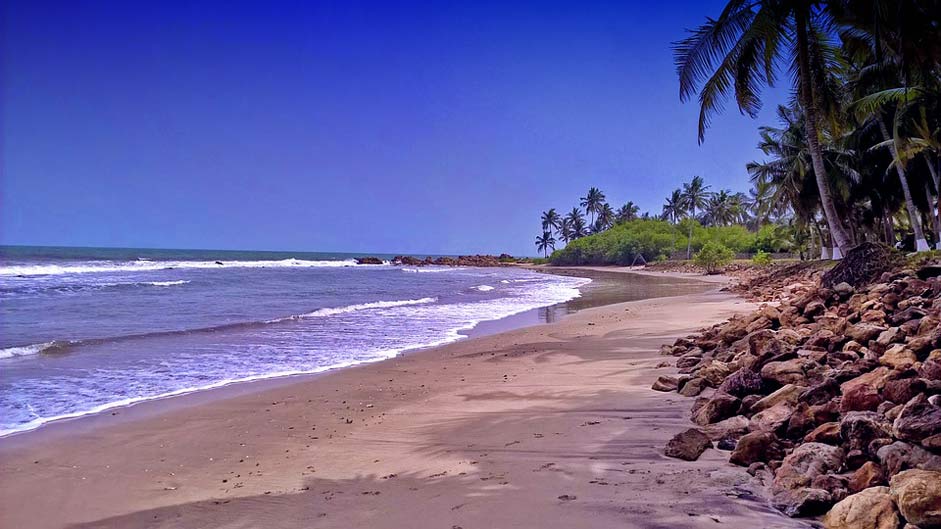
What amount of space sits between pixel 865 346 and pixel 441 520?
523 cm

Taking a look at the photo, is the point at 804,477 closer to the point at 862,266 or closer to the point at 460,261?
the point at 862,266

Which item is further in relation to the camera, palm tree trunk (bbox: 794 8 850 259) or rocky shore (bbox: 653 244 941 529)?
palm tree trunk (bbox: 794 8 850 259)

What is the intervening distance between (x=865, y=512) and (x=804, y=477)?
0.54m

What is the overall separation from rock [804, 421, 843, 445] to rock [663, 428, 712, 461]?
0.70m

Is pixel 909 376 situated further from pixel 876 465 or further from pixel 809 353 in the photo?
pixel 809 353

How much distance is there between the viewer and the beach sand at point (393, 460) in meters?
3.65

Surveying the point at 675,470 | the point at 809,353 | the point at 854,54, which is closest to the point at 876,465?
the point at 675,470

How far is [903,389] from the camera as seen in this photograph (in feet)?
12.8

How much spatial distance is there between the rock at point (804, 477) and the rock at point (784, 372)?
1871mm

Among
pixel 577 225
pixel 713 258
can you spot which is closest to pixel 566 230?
pixel 577 225

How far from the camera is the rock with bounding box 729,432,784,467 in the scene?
12.7ft

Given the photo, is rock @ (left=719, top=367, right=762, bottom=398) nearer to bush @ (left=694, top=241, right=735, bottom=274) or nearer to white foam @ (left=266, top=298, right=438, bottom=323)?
white foam @ (left=266, top=298, right=438, bottom=323)

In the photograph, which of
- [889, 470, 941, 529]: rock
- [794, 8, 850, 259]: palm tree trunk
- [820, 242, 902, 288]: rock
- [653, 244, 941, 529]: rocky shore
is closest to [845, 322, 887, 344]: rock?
A: [653, 244, 941, 529]: rocky shore

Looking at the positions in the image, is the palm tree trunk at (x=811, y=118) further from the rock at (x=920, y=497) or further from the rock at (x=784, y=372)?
the rock at (x=920, y=497)
